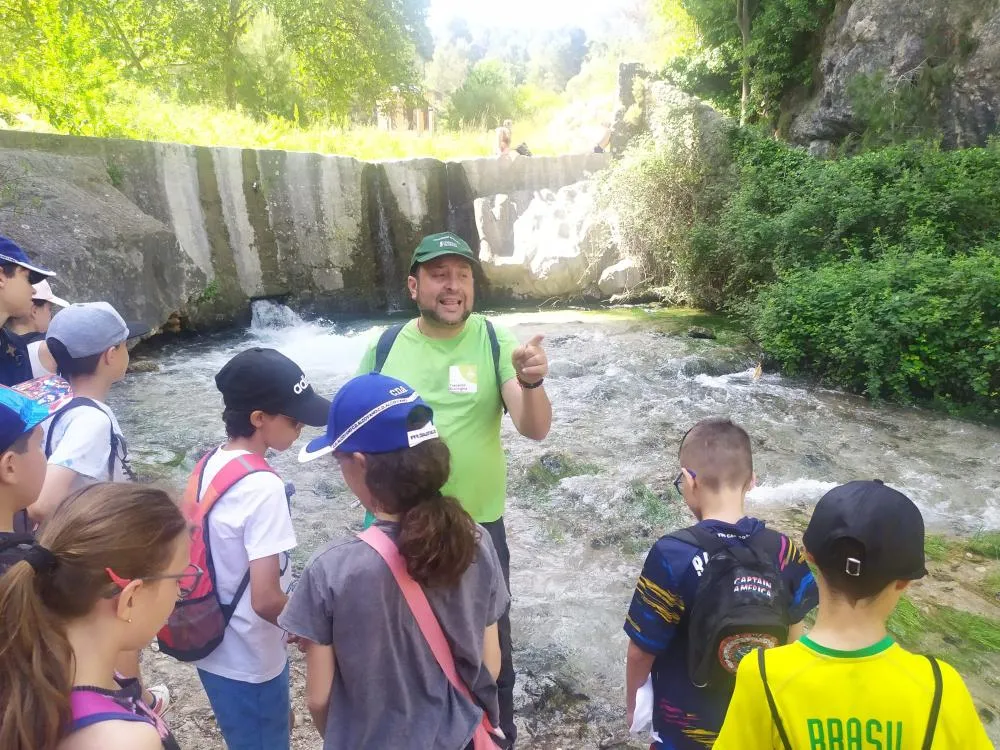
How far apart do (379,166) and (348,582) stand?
13.9 metres

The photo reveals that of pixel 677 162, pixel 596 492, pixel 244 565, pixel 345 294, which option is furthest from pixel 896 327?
pixel 345 294

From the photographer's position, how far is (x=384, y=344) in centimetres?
239

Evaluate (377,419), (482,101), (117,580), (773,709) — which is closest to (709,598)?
(773,709)

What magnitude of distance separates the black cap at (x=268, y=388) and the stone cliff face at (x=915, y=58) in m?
13.6

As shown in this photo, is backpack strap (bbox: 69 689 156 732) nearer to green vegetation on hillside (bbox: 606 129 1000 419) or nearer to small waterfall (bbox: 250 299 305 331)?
green vegetation on hillside (bbox: 606 129 1000 419)

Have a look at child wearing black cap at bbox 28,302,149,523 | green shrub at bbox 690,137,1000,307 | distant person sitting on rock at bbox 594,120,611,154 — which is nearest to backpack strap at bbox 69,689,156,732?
child wearing black cap at bbox 28,302,149,523

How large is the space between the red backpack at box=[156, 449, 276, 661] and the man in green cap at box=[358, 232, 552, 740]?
674 mm

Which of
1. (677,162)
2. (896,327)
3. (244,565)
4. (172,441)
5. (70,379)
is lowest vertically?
(172,441)

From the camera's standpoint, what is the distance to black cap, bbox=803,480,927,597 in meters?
1.25

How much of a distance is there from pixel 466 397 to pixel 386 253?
42.2ft

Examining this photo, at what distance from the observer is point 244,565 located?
1.79 m

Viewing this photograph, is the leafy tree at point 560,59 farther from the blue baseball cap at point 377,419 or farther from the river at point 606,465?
the blue baseball cap at point 377,419

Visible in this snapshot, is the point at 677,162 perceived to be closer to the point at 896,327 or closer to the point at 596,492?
the point at 896,327

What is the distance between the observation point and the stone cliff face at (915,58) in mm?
11672
